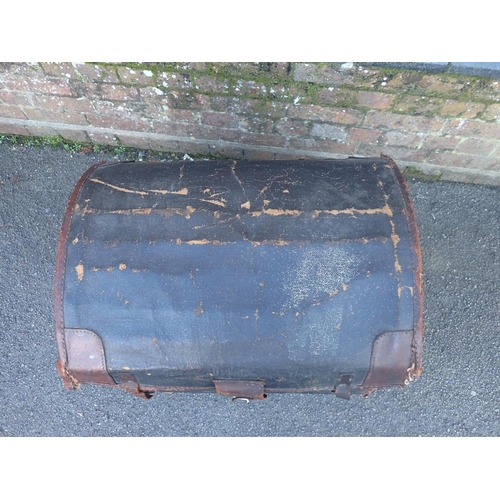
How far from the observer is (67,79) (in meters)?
2.19

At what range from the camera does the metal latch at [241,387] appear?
5.18 ft

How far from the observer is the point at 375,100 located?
206cm

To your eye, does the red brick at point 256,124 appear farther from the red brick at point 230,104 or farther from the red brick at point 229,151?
the red brick at point 229,151

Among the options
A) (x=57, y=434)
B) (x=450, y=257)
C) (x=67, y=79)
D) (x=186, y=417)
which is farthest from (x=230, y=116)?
(x=57, y=434)

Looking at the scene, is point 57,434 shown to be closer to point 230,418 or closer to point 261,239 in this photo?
point 230,418

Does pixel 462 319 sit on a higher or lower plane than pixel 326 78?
lower

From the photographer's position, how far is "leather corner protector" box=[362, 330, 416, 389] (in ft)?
4.92

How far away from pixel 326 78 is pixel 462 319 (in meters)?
1.53

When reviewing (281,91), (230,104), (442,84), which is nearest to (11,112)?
(230,104)

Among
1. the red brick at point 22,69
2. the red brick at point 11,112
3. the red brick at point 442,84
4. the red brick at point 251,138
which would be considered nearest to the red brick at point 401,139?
the red brick at point 442,84

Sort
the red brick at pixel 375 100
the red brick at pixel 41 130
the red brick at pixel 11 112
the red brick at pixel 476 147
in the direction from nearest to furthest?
the red brick at pixel 375 100 < the red brick at pixel 476 147 < the red brick at pixel 11 112 < the red brick at pixel 41 130

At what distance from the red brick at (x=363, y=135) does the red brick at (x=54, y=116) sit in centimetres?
161

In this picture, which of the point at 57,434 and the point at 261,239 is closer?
the point at 261,239

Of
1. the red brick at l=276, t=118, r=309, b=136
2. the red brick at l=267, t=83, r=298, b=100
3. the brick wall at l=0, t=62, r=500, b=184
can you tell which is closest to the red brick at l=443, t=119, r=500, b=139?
the brick wall at l=0, t=62, r=500, b=184
